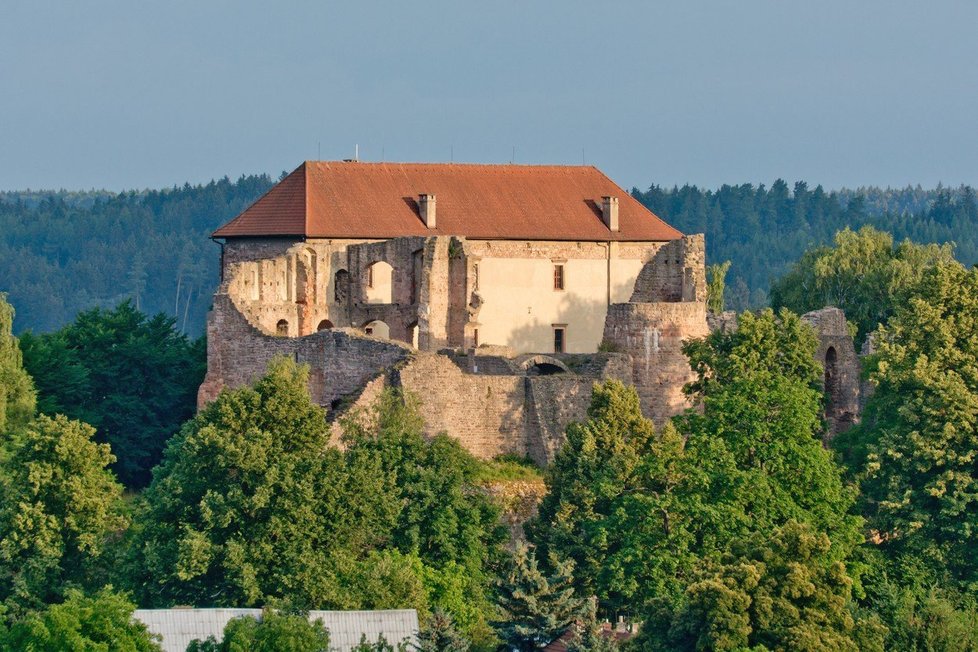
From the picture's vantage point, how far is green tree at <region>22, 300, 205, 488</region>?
5850cm

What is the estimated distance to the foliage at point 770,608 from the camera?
129ft

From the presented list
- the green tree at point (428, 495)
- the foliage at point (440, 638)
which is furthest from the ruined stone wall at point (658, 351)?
the foliage at point (440, 638)

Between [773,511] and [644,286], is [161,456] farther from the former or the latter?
[773,511]

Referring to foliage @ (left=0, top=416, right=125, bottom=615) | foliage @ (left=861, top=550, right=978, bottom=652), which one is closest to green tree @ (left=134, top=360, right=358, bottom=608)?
foliage @ (left=0, top=416, right=125, bottom=615)

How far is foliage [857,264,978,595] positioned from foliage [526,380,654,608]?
4583mm

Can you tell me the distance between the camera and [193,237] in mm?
170250

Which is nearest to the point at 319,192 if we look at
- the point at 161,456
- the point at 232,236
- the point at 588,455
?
the point at 232,236

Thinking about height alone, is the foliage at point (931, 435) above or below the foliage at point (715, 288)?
below

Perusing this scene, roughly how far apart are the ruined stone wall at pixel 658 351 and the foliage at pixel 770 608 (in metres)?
11.5

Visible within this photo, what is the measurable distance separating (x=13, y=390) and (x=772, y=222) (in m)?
106

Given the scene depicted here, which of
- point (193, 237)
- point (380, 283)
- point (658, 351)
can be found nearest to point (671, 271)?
point (658, 351)

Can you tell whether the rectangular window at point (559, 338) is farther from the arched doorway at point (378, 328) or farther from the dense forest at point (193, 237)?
the dense forest at point (193, 237)

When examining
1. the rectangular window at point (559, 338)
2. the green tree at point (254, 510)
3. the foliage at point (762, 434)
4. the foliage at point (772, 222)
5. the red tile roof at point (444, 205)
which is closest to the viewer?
the green tree at point (254, 510)

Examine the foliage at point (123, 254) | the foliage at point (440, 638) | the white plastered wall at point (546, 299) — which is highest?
the foliage at point (123, 254)
